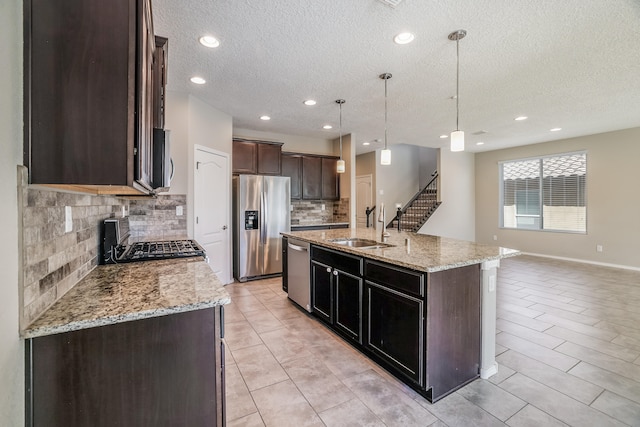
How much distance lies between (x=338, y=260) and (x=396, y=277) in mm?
764

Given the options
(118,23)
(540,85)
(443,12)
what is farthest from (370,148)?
(118,23)

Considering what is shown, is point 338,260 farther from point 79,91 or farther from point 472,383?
point 79,91

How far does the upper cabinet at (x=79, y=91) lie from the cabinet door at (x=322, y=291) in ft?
7.27

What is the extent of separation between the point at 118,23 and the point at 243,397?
2.16 m

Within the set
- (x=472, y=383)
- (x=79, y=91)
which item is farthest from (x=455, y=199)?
(x=79, y=91)

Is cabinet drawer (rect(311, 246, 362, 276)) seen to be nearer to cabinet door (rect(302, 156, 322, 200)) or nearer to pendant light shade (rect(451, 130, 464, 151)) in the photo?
pendant light shade (rect(451, 130, 464, 151))

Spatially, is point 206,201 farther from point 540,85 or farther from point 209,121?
point 540,85

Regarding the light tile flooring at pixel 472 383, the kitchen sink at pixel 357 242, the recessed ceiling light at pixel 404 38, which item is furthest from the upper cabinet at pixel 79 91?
the kitchen sink at pixel 357 242

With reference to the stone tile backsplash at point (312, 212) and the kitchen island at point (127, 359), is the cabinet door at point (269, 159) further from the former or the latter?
the kitchen island at point (127, 359)

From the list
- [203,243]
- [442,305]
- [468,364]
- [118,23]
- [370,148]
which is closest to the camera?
[118,23]

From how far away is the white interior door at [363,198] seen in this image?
26.6 feet

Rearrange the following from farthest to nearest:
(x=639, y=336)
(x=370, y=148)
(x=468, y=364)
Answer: (x=370, y=148)
(x=639, y=336)
(x=468, y=364)

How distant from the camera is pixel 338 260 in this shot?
2.82 meters

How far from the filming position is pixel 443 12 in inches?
87.2
